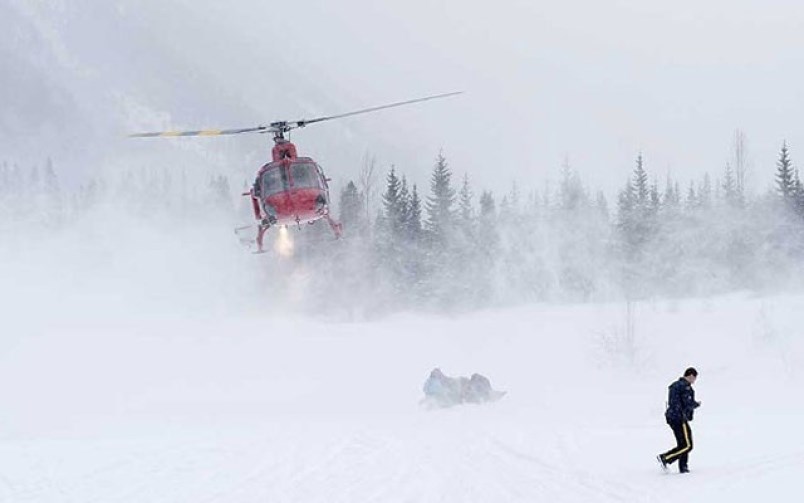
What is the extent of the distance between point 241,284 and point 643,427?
59.9 m

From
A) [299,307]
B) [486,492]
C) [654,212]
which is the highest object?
[654,212]

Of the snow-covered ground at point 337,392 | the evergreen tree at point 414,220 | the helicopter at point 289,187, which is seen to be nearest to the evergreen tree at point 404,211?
the evergreen tree at point 414,220

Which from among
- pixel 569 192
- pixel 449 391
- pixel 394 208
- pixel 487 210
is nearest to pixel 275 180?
pixel 449 391

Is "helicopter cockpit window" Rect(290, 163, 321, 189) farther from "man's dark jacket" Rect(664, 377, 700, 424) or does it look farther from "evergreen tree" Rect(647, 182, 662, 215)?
"evergreen tree" Rect(647, 182, 662, 215)

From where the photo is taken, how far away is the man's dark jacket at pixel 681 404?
15.4 m

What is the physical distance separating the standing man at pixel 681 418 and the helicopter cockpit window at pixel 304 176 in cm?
1367

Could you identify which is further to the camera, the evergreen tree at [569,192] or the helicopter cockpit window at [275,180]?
the evergreen tree at [569,192]

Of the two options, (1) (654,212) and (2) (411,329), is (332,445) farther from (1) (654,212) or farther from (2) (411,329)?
(1) (654,212)

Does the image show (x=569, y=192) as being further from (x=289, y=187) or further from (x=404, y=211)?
(x=289, y=187)

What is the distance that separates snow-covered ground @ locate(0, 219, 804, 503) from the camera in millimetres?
15305

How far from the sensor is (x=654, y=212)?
232 feet

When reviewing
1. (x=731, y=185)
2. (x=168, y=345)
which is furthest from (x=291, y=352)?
(x=731, y=185)

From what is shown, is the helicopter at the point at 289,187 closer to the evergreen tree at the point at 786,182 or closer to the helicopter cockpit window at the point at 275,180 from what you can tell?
the helicopter cockpit window at the point at 275,180

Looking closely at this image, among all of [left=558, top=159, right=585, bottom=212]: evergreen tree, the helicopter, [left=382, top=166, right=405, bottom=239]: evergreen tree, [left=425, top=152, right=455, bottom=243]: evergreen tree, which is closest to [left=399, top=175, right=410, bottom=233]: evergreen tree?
[left=382, top=166, right=405, bottom=239]: evergreen tree
